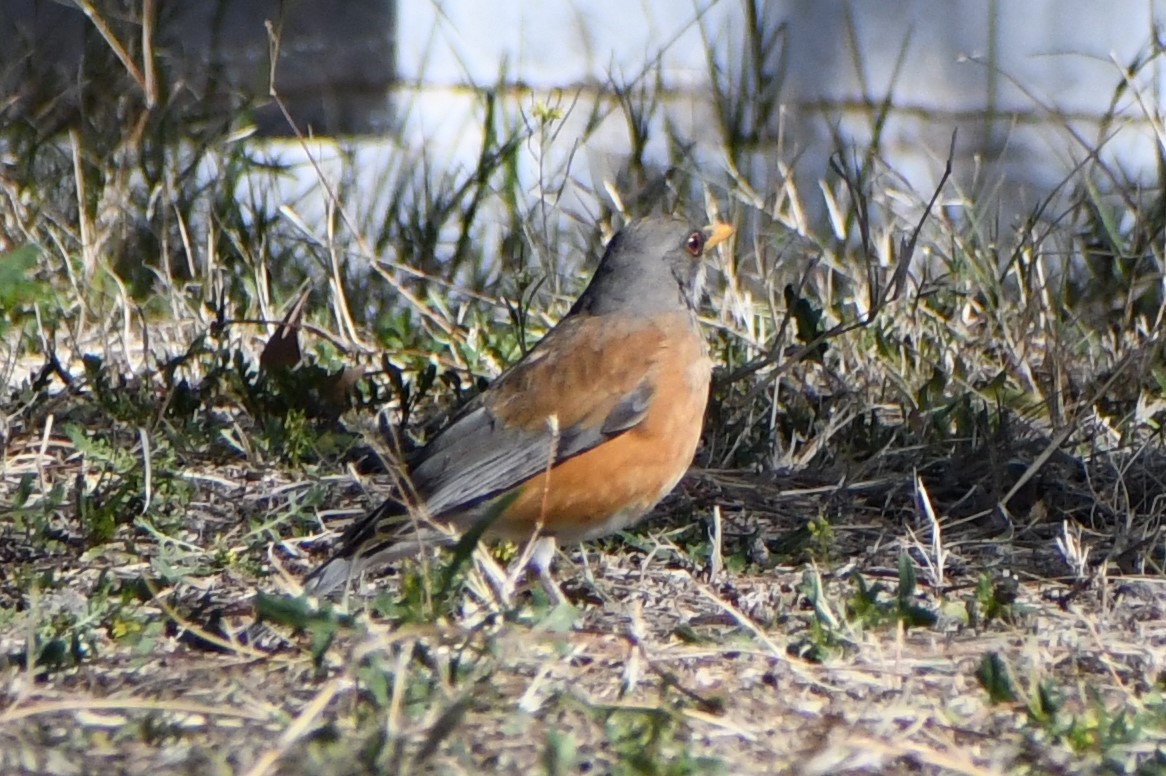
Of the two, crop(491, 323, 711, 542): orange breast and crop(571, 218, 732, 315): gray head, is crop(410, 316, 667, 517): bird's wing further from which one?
crop(571, 218, 732, 315): gray head

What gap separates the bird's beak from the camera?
201 inches

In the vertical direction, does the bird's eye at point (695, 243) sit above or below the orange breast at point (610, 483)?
above

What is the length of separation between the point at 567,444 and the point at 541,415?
12 centimetres

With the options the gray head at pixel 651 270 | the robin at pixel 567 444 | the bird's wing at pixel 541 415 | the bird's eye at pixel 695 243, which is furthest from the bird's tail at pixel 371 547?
the bird's eye at pixel 695 243

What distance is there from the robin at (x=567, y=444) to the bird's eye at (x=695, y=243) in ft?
1.20

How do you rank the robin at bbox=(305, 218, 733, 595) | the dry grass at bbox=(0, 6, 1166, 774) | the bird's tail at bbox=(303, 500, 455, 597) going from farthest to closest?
the robin at bbox=(305, 218, 733, 595), the bird's tail at bbox=(303, 500, 455, 597), the dry grass at bbox=(0, 6, 1166, 774)

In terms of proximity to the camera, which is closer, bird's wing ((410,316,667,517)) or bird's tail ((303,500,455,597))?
bird's tail ((303,500,455,597))

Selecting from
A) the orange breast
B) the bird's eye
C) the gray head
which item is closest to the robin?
the orange breast

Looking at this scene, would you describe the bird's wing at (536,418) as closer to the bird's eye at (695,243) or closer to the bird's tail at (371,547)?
the bird's tail at (371,547)

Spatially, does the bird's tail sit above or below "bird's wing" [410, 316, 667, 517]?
below

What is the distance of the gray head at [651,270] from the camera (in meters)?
4.86

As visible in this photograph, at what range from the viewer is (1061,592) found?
12.5ft

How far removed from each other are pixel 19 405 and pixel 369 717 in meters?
2.36

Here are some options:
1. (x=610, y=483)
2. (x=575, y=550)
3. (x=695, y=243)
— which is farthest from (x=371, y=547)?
(x=695, y=243)
